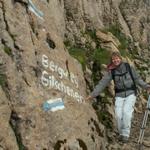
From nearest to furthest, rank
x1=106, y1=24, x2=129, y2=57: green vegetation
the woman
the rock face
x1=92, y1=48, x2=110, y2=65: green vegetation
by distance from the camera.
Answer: the rock face → the woman → x1=92, y1=48, x2=110, y2=65: green vegetation → x1=106, y1=24, x2=129, y2=57: green vegetation

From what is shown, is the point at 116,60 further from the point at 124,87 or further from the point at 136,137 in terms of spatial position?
the point at 136,137

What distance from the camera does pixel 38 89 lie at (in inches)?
466

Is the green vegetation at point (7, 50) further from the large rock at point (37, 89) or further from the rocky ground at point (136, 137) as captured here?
the rocky ground at point (136, 137)

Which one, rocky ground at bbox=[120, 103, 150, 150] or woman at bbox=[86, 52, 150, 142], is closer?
woman at bbox=[86, 52, 150, 142]

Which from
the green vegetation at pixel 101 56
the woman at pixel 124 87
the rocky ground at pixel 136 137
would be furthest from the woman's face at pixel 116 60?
the green vegetation at pixel 101 56

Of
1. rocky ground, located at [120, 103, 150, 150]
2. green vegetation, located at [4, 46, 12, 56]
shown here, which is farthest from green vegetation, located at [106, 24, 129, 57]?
A: green vegetation, located at [4, 46, 12, 56]

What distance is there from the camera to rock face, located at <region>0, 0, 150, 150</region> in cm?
1078

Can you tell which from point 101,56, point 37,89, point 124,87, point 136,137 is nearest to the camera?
point 37,89

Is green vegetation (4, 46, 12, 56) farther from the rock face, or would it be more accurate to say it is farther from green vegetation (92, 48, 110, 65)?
green vegetation (92, 48, 110, 65)

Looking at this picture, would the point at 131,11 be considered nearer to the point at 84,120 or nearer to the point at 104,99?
the point at 104,99

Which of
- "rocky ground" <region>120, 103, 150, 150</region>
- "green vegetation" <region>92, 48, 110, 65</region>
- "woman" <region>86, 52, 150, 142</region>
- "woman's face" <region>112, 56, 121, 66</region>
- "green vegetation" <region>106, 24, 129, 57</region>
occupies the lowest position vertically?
"rocky ground" <region>120, 103, 150, 150</region>

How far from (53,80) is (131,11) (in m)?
15.8

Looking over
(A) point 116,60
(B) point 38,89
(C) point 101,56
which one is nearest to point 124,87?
(A) point 116,60

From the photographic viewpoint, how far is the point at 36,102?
11398 mm
